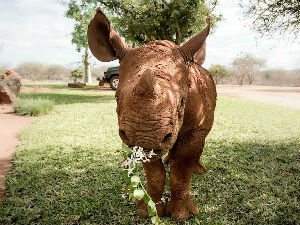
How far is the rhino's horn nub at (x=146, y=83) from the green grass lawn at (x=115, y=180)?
2.12 m

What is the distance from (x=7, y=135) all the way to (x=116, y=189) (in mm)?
5208

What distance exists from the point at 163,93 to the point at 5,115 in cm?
1059

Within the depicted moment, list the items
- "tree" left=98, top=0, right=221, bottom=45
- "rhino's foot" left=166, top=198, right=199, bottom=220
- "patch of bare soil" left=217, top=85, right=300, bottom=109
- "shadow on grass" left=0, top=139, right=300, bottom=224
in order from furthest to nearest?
"patch of bare soil" left=217, top=85, right=300, bottom=109
"tree" left=98, top=0, right=221, bottom=45
"shadow on grass" left=0, top=139, right=300, bottom=224
"rhino's foot" left=166, top=198, right=199, bottom=220

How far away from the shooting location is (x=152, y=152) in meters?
1.85

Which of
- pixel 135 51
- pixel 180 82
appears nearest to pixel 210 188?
pixel 180 82

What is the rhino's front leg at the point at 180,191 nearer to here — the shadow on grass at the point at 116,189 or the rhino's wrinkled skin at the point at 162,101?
the rhino's wrinkled skin at the point at 162,101

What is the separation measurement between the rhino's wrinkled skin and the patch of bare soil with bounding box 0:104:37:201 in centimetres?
291

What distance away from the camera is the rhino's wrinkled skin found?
1.87m

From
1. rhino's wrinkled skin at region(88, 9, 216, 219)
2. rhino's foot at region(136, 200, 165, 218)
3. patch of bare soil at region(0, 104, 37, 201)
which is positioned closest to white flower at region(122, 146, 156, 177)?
rhino's wrinkled skin at region(88, 9, 216, 219)

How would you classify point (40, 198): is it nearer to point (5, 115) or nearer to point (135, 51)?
point (135, 51)

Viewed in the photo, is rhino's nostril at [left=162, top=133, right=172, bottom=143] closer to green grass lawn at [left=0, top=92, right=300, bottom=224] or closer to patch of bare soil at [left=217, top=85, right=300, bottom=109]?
green grass lawn at [left=0, top=92, right=300, bottom=224]

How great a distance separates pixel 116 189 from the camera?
13.8ft

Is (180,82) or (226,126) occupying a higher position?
(180,82)

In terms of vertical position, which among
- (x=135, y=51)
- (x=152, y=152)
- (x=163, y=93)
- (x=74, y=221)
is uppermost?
(x=135, y=51)
